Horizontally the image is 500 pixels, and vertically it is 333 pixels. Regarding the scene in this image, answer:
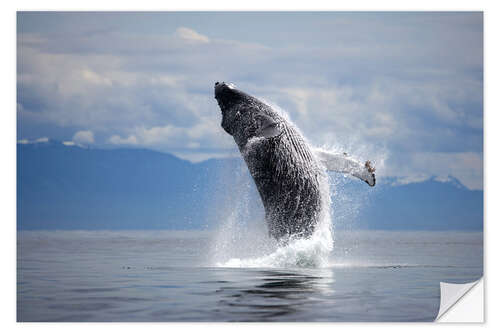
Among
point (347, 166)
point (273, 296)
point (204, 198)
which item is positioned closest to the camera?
point (273, 296)

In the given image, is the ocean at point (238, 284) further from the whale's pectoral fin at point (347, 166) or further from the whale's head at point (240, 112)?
the whale's head at point (240, 112)

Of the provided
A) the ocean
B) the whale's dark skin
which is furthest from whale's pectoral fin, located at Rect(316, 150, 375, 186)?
the ocean

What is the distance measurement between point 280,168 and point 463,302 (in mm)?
4720

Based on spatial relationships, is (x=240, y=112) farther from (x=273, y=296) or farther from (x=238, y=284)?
(x=273, y=296)

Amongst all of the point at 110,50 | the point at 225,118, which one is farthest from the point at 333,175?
the point at 110,50

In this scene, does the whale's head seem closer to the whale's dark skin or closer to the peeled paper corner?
the whale's dark skin

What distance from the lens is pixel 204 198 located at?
12.5 m

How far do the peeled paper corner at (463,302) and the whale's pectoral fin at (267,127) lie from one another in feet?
15.1

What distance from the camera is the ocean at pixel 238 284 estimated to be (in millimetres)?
10086

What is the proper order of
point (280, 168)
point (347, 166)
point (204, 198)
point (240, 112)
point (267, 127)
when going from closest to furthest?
point (204, 198), point (267, 127), point (280, 168), point (240, 112), point (347, 166)

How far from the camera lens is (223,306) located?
406 inches

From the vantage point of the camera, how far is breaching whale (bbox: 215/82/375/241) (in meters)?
14.8

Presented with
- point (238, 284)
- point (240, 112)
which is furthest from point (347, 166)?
point (238, 284)
